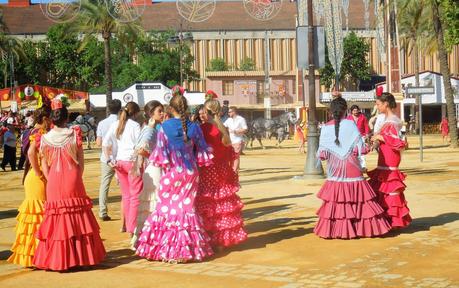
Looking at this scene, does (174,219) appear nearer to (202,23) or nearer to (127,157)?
(127,157)

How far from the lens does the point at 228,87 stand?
83.4 metres


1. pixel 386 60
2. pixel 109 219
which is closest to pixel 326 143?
pixel 109 219

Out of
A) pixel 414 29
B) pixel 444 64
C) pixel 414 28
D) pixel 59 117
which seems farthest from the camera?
pixel 414 29

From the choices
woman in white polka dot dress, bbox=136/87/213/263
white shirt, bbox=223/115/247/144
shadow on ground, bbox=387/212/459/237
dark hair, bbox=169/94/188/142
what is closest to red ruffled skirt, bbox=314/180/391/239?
shadow on ground, bbox=387/212/459/237

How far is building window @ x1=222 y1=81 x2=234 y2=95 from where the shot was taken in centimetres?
8301

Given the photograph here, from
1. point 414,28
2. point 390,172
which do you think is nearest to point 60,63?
point 414,28

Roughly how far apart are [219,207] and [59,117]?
6.72 ft

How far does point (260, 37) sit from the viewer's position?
101 metres

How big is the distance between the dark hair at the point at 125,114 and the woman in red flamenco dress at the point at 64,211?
215 centimetres

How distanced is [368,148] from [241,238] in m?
2.04

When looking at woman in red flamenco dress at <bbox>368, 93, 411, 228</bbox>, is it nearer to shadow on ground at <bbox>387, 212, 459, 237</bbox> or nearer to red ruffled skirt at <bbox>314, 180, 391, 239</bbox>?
shadow on ground at <bbox>387, 212, 459, 237</bbox>

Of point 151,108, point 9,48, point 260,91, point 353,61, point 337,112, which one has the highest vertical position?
point 9,48

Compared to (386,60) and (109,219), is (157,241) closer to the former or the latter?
(109,219)

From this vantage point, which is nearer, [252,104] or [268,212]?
[268,212]
